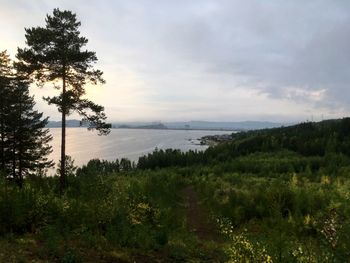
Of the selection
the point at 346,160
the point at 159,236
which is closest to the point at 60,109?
the point at 159,236

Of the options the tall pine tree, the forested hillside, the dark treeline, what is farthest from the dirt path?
the dark treeline

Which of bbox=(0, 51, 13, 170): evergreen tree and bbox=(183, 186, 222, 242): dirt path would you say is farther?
bbox=(0, 51, 13, 170): evergreen tree

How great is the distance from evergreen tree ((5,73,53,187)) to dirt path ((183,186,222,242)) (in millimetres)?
14800

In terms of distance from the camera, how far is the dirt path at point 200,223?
22.8m

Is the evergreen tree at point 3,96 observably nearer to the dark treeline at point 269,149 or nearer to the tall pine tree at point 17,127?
the tall pine tree at point 17,127

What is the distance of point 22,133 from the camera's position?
119ft

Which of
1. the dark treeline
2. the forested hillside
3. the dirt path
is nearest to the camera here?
the forested hillside

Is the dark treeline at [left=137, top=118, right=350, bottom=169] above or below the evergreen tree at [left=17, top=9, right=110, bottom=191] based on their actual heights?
below

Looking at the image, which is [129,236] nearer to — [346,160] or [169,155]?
[346,160]

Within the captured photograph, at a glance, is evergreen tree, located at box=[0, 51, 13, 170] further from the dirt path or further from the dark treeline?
the dark treeline

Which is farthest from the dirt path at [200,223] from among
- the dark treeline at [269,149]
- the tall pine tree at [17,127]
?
the dark treeline at [269,149]

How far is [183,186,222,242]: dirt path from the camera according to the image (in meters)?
22.8

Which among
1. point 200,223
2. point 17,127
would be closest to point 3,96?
point 17,127

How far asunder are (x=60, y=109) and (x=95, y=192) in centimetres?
1214
